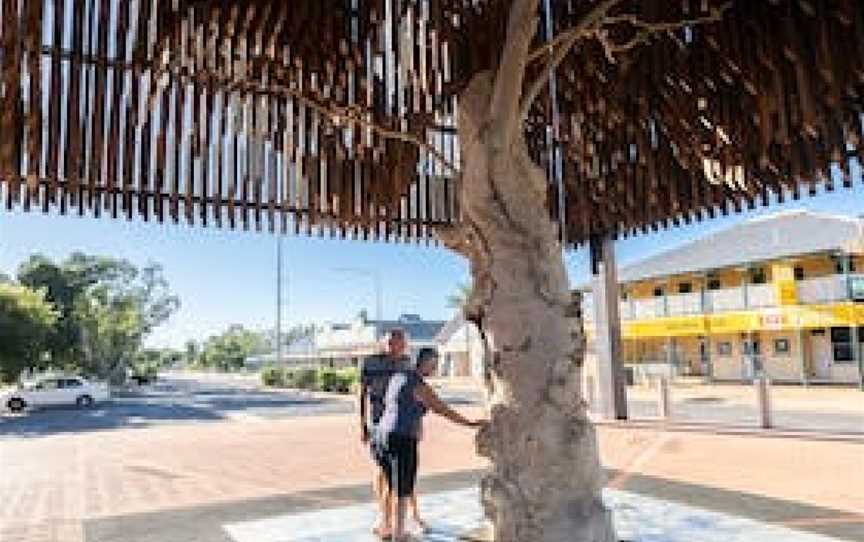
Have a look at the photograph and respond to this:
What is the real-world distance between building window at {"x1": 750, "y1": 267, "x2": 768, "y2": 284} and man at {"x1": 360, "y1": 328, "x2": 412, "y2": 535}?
32860 millimetres

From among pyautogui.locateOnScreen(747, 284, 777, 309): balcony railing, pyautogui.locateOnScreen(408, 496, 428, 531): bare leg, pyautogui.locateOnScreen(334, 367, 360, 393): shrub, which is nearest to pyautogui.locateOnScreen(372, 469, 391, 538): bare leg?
pyautogui.locateOnScreen(408, 496, 428, 531): bare leg

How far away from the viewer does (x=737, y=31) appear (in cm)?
451

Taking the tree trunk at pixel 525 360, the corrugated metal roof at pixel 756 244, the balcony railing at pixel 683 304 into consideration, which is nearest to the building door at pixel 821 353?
the corrugated metal roof at pixel 756 244

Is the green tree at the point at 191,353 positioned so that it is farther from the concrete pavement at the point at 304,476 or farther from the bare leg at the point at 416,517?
the bare leg at the point at 416,517

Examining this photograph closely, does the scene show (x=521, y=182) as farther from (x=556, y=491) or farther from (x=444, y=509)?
(x=444, y=509)

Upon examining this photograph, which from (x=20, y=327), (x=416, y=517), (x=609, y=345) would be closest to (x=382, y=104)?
(x=416, y=517)

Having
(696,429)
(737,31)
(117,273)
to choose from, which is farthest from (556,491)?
(117,273)

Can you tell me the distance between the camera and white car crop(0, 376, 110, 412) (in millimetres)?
38469

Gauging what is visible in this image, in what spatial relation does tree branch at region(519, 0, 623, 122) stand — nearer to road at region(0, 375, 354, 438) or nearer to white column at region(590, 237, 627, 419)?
white column at region(590, 237, 627, 419)

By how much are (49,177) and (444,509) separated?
568 cm

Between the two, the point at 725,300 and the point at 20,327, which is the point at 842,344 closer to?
the point at 725,300

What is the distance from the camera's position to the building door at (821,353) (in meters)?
34.2

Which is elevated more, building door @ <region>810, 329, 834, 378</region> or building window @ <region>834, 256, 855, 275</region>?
building window @ <region>834, 256, 855, 275</region>

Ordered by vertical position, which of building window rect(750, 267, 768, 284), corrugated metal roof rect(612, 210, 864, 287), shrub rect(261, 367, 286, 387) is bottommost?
shrub rect(261, 367, 286, 387)
